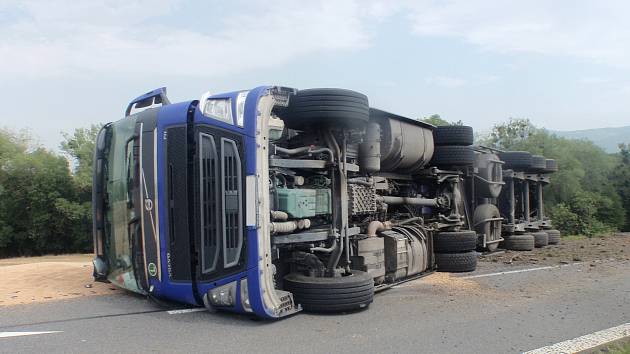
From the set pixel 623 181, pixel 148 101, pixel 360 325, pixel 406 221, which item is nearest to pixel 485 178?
pixel 406 221

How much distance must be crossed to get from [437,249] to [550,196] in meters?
26.6

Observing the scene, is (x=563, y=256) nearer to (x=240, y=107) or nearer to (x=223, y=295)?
(x=223, y=295)

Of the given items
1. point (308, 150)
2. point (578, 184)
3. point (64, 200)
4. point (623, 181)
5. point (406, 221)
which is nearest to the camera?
point (308, 150)

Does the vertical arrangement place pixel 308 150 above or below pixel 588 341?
above

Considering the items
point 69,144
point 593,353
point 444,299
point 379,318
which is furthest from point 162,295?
point 69,144

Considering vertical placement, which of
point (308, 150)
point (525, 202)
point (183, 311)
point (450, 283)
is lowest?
point (450, 283)

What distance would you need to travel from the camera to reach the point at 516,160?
48.8 feet

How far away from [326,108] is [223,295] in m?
2.32

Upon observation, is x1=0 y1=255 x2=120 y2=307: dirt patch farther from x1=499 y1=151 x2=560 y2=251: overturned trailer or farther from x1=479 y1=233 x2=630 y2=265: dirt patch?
x1=499 y1=151 x2=560 y2=251: overturned trailer

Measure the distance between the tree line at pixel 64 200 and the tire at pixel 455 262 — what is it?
1856cm

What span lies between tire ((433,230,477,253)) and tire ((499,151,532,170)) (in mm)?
6043

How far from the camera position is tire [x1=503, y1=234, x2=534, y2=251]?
1366 centimetres

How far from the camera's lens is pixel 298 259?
6.23m

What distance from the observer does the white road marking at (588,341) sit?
4371mm
